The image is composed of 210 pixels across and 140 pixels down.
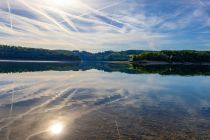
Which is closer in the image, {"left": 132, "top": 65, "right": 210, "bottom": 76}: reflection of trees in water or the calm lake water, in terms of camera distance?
the calm lake water

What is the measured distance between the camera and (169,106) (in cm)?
2633

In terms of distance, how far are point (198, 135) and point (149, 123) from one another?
3.36 m

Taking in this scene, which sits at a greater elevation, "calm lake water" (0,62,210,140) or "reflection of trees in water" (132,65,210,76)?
"calm lake water" (0,62,210,140)

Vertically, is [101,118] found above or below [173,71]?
above

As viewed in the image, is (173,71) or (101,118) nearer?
(101,118)

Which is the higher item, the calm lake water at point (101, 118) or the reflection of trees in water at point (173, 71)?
the calm lake water at point (101, 118)

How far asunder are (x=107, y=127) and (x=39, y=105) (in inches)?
353

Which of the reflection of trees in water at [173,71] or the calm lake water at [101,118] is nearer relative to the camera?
the calm lake water at [101,118]

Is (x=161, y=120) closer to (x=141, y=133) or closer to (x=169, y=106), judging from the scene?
(x=141, y=133)

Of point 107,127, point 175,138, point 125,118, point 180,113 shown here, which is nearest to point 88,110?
point 125,118

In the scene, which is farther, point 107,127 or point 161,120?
point 161,120

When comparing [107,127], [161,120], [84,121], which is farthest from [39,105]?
[161,120]

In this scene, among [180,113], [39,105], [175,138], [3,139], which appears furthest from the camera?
[39,105]

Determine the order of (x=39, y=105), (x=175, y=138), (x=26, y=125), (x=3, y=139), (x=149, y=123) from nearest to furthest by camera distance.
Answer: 1. (x=3, y=139)
2. (x=175, y=138)
3. (x=26, y=125)
4. (x=149, y=123)
5. (x=39, y=105)
